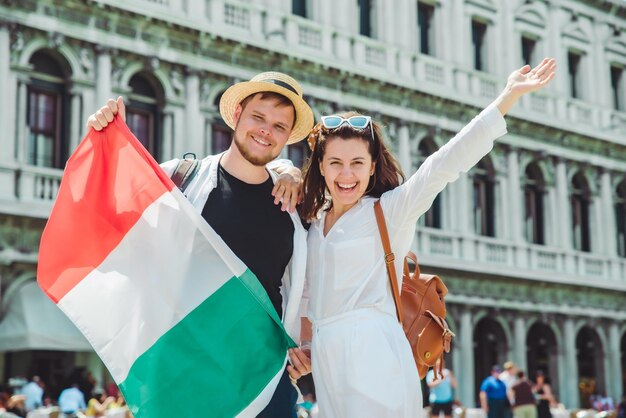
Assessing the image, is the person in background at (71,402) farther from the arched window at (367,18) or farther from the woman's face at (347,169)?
the arched window at (367,18)

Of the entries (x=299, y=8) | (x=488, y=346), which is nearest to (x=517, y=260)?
(x=488, y=346)

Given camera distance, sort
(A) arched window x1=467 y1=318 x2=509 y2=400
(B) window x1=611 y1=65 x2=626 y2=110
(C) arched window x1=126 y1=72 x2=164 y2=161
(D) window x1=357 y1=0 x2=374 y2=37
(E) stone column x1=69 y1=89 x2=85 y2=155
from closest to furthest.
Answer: (E) stone column x1=69 y1=89 x2=85 y2=155
(C) arched window x1=126 y1=72 x2=164 y2=161
(D) window x1=357 y1=0 x2=374 y2=37
(A) arched window x1=467 y1=318 x2=509 y2=400
(B) window x1=611 y1=65 x2=626 y2=110

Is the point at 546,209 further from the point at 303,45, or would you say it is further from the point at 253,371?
the point at 253,371

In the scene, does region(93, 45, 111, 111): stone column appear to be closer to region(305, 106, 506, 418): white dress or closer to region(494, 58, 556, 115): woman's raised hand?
region(305, 106, 506, 418): white dress

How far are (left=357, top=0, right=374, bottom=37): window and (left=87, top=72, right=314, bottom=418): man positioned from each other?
19.5 m

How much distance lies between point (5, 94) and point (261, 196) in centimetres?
1307

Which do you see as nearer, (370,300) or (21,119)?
(370,300)

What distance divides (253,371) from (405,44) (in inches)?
802

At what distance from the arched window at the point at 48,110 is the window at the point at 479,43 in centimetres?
1192

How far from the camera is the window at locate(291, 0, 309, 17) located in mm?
21984

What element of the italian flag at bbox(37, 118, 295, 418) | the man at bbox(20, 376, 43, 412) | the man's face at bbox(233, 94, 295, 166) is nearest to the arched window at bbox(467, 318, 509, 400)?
the man at bbox(20, 376, 43, 412)

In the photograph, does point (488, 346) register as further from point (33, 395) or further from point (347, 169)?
point (347, 169)

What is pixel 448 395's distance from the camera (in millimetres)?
15266

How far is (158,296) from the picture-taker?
13.7ft
